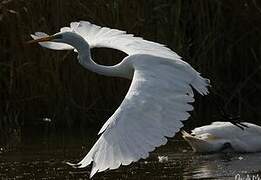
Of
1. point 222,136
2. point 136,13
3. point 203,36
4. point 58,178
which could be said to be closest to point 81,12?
point 136,13

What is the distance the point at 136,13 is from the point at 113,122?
5.44 metres

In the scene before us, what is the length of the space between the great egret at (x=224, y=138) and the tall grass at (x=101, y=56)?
55.3 inches

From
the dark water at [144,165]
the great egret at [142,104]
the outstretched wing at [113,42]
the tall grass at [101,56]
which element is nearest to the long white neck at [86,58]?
the great egret at [142,104]

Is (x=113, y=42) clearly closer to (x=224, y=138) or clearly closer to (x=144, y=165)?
(x=144, y=165)

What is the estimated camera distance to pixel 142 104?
7.34 metres

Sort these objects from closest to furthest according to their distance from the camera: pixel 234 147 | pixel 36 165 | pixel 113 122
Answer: pixel 113 122
pixel 36 165
pixel 234 147

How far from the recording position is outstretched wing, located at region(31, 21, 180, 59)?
31.6 feet

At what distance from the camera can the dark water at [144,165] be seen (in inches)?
358

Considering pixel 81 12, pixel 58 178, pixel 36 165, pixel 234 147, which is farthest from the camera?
pixel 81 12

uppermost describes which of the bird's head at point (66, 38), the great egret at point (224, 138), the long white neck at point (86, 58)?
the bird's head at point (66, 38)

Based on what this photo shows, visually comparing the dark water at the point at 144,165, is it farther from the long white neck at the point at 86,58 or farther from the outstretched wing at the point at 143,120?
the outstretched wing at the point at 143,120

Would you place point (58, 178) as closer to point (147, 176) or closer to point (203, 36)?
point (147, 176)

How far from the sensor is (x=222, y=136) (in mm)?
10875

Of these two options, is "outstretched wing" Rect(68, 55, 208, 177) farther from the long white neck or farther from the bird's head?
the bird's head
